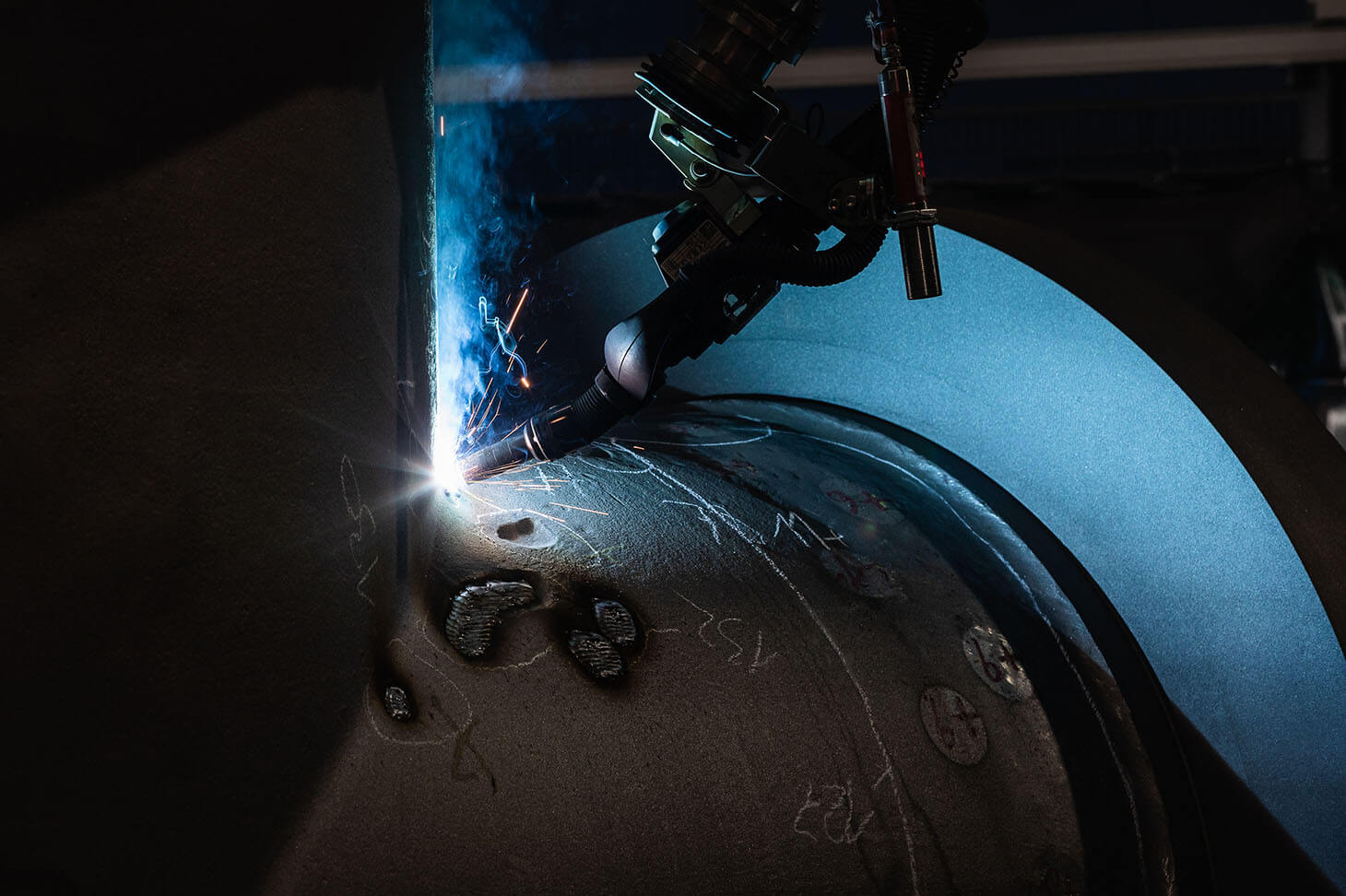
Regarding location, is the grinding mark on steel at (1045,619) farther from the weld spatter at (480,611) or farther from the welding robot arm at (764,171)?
the weld spatter at (480,611)

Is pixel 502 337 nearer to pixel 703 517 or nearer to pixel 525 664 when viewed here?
pixel 703 517

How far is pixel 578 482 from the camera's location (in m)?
1.93

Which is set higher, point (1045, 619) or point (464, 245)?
point (464, 245)

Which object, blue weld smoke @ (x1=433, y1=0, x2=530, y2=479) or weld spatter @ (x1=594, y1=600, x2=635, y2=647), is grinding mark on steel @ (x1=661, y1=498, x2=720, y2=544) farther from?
blue weld smoke @ (x1=433, y1=0, x2=530, y2=479)

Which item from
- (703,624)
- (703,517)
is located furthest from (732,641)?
(703,517)

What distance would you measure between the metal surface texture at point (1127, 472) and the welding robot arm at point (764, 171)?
43 cm

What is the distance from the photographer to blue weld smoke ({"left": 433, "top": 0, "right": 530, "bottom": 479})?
182 cm

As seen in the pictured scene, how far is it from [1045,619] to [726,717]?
0.70m

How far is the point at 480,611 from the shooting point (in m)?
1.57

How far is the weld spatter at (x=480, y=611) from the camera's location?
154 centimetres

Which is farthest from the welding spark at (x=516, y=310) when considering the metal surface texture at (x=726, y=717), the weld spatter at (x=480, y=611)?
the weld spatter at (x=480, y=611)

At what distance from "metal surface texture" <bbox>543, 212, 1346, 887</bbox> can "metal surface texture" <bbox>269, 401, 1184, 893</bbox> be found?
139 mm

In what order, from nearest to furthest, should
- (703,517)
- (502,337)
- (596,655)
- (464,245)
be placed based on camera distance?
(596,655) → (703,517) → (464,245) → (502,337)

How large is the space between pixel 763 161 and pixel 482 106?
0.78 meters
